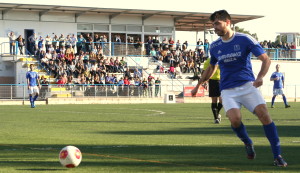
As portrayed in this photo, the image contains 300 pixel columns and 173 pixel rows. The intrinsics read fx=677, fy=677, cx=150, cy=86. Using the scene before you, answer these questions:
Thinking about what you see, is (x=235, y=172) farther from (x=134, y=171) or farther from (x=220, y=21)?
(x=220, y=21)

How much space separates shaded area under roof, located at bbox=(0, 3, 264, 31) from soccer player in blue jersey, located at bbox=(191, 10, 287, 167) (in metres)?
40.8

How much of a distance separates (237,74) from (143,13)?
4747 cm

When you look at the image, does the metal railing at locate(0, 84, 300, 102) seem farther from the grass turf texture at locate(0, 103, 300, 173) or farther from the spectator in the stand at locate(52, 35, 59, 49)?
the grass turf texture at locate(0, 103, 300, 173)

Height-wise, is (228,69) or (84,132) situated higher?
(228,69)

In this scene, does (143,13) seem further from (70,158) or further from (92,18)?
(70,158)

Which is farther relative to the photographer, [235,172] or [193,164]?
[193,164]

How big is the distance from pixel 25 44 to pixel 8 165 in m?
42.9

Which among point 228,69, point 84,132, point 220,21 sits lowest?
point 84,132

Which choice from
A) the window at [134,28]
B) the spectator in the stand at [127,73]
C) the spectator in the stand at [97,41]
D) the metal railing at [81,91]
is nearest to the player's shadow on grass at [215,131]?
the metal railing at [81,91]

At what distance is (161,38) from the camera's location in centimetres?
5944

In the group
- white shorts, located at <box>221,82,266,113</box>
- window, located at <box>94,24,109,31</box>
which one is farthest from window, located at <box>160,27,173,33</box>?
white shorts, located at <box>221,82,266,113</box>

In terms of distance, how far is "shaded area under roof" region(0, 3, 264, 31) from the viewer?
50.9 meters

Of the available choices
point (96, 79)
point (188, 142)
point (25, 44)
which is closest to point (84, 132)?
point (188, 142)

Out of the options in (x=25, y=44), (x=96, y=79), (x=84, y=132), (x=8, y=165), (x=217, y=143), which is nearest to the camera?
(x=8, y=165)
